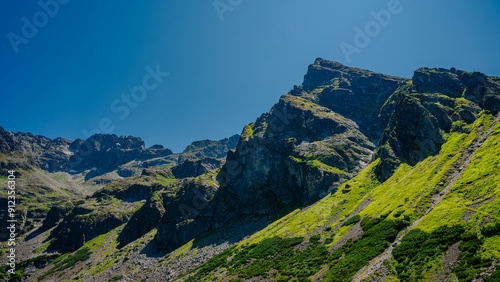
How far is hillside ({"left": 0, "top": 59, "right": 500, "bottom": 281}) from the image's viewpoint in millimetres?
30062

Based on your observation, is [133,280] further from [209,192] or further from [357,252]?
[357,252]

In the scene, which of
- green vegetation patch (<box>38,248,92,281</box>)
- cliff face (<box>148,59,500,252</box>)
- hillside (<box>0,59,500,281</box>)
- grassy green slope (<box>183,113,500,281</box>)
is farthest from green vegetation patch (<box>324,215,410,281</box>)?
green vegetation patch (<box>38,248,92,281</box>)

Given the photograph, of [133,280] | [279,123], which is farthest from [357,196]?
[279,123]

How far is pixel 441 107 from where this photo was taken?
9481 cm

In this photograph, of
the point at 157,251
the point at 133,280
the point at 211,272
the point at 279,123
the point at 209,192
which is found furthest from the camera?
the point at 279,123

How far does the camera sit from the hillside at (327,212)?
1184 inches

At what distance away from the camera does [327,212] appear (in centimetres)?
7838

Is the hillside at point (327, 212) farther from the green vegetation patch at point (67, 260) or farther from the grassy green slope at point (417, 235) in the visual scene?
the green vegetation patch at point (67, 260)

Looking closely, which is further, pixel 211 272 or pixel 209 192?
pixel 209 192

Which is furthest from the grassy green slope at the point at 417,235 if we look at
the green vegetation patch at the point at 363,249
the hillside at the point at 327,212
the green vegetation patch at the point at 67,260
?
the green vegetation patch at the point at 67,260

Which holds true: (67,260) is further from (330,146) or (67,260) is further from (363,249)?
(330,146)

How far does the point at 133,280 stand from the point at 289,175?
95.8 metres

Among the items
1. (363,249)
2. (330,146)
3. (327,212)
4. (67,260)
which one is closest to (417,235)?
(363,249)

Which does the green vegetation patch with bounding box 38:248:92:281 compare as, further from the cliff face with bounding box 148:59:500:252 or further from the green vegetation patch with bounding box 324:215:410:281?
the green vegetation patch with bounding box 324:215:410:281
